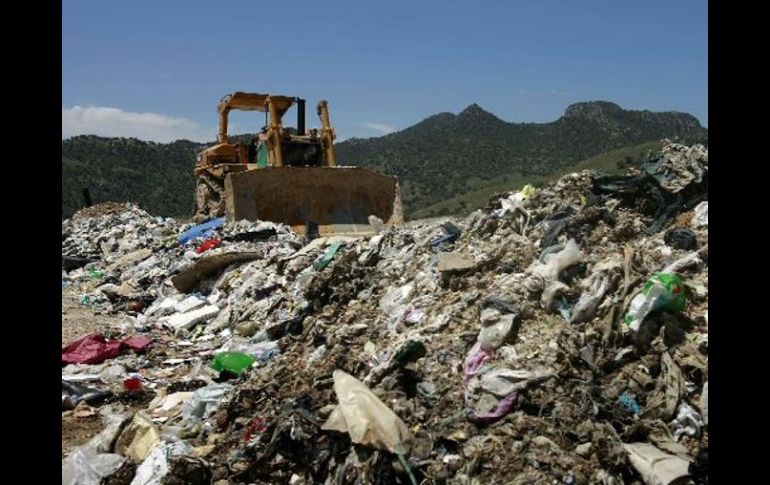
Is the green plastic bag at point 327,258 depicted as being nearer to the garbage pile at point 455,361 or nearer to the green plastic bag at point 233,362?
the garbage pile at point 455,361

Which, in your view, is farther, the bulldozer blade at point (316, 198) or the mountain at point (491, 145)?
the mountain at point (491, 145)

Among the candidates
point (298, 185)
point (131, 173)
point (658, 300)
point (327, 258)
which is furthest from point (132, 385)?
point (131, 173)

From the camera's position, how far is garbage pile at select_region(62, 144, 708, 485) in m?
3.18

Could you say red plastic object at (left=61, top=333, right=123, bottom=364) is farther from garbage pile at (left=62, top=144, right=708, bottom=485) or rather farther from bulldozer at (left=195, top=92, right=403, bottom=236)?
bulldozer at (left=195, top=92, right=403, bottom=236)

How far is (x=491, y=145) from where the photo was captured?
58.2 m

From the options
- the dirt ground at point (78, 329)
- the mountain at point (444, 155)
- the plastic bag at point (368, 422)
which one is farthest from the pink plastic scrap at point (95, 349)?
the mountain at point (444, 155)

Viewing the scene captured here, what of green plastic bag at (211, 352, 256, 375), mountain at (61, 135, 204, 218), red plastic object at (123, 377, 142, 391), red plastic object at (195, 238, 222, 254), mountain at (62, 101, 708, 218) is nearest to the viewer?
red plastic object at (123, 377, 142, 391)

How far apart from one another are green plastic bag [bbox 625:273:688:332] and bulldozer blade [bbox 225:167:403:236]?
23.7 feet

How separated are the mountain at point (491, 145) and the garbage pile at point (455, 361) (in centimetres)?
3463

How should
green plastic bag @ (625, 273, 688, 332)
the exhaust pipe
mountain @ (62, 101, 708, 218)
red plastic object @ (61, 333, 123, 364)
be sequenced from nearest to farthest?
green plastic bag @ (625, 273, 688, 332) → red plastic object @ (61, 333, 123, 364) → the exhaust pipe → mountain @ (62, 101, 708, 218)

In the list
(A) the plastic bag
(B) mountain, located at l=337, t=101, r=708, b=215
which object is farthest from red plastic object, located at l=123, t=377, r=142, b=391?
(B) mountain, located at l=337, t=101, r=708, b=215

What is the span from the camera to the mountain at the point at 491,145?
48981 millimetres
